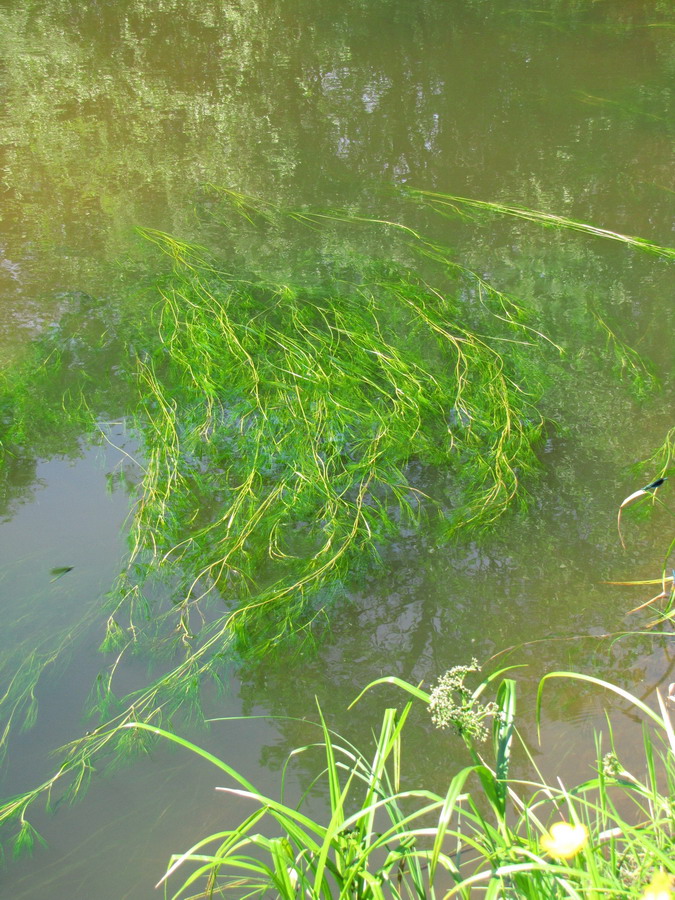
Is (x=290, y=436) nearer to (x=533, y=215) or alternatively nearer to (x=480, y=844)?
(x=480, y=844)

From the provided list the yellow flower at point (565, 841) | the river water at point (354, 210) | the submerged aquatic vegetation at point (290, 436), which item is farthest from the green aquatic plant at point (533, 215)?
the yellow flower at point (565, 841)

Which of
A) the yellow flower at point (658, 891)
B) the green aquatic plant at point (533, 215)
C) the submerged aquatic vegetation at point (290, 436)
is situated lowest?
the submerged aquatic vegetation at point (290, 436)

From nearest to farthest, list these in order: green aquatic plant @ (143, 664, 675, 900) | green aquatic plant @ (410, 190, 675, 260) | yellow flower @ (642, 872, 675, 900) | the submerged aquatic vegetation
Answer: yellow flower @ (642, 872, 675, 900) → green aquatic plant @ (143, 664, 675, 900) → the submerged aquatic vegetation → green aquatic plant @ (410, 190, 675, 260)

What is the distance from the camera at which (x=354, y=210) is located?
3916 mm

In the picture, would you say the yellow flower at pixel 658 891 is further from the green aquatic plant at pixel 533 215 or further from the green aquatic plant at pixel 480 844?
the green aquatic plant at pixel 533 215

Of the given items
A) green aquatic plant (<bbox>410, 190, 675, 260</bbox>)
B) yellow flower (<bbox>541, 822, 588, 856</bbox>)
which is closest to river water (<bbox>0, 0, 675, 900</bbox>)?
green aquatic plant (<bbox>410, 190, 675, 260</bbox>)

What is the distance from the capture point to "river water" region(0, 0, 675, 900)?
1.85 metres

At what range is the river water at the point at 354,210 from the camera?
72.7 inches

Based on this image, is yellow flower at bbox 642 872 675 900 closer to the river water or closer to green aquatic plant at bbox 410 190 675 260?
the river water

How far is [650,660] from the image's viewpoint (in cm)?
200

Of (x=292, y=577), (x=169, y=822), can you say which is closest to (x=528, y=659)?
(x=292, y=577)

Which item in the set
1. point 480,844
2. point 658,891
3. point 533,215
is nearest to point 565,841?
point 658,891

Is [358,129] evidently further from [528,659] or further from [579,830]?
[579,830]

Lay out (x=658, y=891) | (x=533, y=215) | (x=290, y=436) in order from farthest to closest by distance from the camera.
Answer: (x=533, y=215) → (x=290, y=436) → (x=658, y=891)
